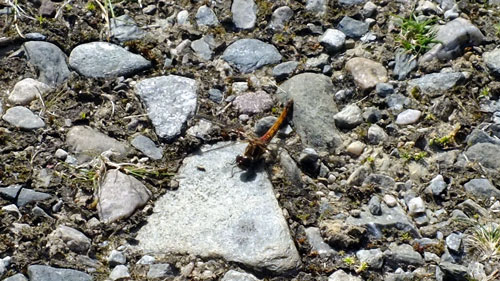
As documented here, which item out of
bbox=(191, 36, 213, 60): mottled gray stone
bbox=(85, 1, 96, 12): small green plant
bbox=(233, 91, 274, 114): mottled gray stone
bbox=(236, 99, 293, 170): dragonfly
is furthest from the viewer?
bbox=(85, 1, 96, 12): small green plant

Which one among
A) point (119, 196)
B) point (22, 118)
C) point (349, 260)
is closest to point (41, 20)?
point (22, 118)

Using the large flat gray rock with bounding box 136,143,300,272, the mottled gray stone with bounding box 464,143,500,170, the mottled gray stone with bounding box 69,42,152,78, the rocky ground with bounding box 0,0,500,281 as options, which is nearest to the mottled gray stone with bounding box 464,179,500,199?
the rocky ground with bounding box 0,0,500,281

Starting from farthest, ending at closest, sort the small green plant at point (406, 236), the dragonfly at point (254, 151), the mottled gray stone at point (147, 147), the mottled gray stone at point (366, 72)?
the mottled gray stone at point (366, 72), the mottled gray stone at point (147, 147), the dragonfly at point (254, 151), the small green plant at point (406, 236)

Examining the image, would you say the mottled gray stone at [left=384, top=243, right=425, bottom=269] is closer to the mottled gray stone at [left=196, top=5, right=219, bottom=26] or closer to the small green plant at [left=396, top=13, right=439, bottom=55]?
the small green plant at [left=396, top=13, right=439, bottom=55]

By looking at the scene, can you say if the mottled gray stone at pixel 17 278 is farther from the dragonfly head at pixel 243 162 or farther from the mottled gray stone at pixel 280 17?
the mottled gray stone at pixel 280 17

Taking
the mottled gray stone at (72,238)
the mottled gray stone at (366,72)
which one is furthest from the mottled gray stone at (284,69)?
the mottled gray stone at (72,238)
